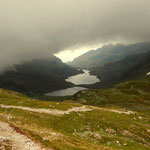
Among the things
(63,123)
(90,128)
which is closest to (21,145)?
(63,123)

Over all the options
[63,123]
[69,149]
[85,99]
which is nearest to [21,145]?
[69,149]

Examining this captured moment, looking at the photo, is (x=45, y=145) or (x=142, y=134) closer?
(x=45, y=145)

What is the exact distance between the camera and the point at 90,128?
3322 cm

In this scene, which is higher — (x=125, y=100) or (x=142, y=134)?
(x=125, y=100)

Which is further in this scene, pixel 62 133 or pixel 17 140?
pixel 62 133

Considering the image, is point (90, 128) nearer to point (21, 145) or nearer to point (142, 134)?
point (142, 134)

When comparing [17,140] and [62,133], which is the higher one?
[17,140]

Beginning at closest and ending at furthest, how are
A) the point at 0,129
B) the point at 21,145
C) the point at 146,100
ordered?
the point at 21,145
the point at 0,129
the point at 146,100

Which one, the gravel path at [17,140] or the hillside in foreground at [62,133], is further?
the hillside in foreground at [62,133]

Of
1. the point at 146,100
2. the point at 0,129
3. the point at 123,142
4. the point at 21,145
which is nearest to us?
the point at 21,145

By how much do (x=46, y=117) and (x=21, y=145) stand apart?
1920 centimetres

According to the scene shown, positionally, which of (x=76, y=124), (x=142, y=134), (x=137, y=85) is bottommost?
(x=142, y=134)

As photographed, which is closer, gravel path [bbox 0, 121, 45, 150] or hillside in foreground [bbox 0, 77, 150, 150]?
gravel path [bbox 0, 121, 45, 150]

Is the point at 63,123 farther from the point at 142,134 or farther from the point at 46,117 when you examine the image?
the point at 142,134
